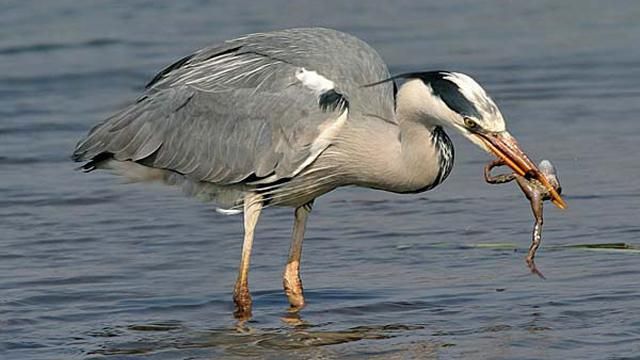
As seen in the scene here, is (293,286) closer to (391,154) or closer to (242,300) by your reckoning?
(242,300)

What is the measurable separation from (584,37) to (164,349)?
885 centimetres

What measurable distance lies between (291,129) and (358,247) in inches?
56.0

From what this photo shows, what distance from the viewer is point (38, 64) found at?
51.6 ft

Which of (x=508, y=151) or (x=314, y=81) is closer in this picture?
(x=508, y=151)

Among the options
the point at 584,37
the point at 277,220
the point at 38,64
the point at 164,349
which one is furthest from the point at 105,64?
the point at 164,349

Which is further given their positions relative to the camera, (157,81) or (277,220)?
(277,220)

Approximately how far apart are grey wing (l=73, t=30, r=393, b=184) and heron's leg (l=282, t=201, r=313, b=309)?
0.45 meters

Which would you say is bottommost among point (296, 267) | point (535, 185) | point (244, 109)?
point (296, 267)

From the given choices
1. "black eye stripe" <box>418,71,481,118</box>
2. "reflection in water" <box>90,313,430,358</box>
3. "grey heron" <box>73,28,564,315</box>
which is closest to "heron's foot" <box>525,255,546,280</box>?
"grey heron" <box>73,28,564,315</box>

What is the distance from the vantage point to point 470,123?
7891 mm

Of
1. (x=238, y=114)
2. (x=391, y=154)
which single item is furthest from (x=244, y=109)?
(x=391, y=154)

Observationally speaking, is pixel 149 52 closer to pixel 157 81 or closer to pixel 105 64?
pixel 105 64

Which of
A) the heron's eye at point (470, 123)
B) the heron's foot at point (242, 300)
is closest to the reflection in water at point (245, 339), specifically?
the heron's foot at point (242, 300)

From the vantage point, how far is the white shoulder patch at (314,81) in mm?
8500
